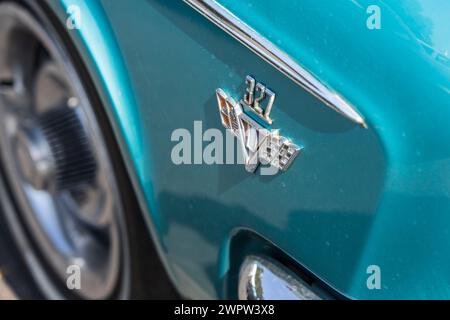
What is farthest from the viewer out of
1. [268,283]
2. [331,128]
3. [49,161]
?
[49,161]

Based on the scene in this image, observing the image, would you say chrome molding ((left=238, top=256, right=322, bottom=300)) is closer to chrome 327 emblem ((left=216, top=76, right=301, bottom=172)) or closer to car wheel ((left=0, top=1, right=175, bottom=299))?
chrome 327 emblem ((left=216, top=76, right=301, bottom=172))

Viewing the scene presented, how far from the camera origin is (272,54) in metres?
1.26

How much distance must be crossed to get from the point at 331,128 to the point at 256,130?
17 centimetres

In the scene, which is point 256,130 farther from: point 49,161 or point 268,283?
point 49,161

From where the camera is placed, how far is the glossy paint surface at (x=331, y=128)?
1.16 m

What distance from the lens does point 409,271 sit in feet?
4.06

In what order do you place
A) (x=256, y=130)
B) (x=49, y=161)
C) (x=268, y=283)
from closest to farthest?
(x=256, y=130) → (x=268, y=283) → (x=49, y=161)

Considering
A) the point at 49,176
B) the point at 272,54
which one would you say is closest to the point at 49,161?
the point at 49,176

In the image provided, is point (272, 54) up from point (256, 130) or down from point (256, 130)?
up

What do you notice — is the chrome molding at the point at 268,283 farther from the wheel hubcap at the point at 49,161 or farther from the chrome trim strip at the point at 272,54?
the wheel hubcap at the point at 49,161

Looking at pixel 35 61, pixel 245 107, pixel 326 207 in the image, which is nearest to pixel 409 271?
pixel 326 207

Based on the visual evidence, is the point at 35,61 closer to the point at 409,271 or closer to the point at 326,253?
the point at 326,253

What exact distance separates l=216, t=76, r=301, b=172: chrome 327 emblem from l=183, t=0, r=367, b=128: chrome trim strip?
6cm
